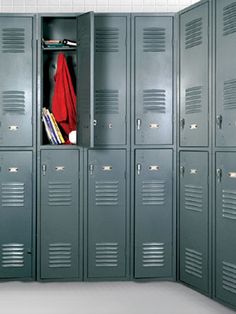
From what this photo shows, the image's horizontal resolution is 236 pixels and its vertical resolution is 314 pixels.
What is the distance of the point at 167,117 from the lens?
15.9ft

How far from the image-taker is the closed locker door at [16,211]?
4809mm

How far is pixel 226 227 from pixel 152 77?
152 cm

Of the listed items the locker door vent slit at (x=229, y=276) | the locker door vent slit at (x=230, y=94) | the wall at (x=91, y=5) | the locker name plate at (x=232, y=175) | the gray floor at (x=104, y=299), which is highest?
the wall at (x=91, y=5)

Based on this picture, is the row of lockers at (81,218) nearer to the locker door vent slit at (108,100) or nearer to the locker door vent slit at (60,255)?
the locker door vent slit at (60,255)

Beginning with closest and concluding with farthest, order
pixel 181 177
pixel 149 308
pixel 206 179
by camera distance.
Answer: pixel 149 308 → pixel 206 179 → pixel 181 177

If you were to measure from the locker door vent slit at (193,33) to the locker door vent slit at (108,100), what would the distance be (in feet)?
2.49

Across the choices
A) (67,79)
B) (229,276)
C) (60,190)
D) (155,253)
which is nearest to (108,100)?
(67,79)

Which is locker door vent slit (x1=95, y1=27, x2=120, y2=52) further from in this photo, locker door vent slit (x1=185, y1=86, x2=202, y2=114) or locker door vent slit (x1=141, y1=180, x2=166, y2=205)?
locker door vent slit (x1=141, y1=180, x2=166, y2=205)

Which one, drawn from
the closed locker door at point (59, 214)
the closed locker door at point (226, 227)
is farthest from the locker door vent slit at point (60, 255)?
the closed locker door at point (226, 227)

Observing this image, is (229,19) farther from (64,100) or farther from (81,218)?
(81,218)

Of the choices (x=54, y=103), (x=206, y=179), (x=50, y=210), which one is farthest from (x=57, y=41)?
(x=206, y=179)

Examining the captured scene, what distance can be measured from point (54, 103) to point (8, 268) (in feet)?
5.01

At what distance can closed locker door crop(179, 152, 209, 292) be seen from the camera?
4418 millimetres

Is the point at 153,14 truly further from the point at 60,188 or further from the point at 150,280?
the point at 150,280
